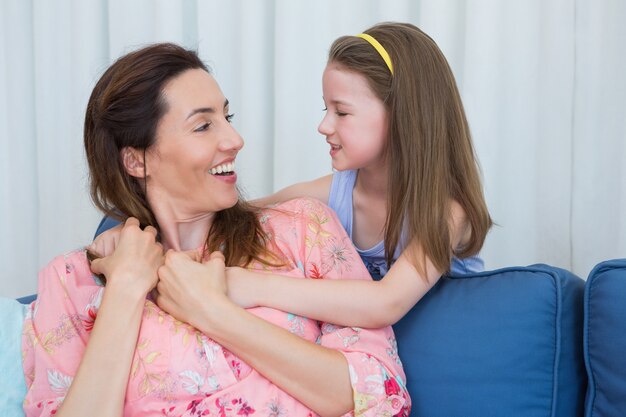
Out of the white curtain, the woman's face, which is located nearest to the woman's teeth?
the woman's face

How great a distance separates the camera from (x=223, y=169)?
172 cm

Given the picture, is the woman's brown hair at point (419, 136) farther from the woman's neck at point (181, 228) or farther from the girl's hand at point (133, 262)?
the girl's hand at point (133, 262)

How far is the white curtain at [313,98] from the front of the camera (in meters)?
2.48

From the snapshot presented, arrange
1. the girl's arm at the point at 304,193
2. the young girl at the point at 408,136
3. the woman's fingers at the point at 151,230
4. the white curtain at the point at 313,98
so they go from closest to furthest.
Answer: the woman's fingers at the point at 151,230, the young girl at the point at 408,136, the girl's arm at the point at 304,193, the white curtain at the point at 313,98

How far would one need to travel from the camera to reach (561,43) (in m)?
2.48

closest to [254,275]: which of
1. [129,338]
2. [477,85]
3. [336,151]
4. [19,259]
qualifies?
[129,338]

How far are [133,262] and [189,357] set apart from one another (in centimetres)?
23

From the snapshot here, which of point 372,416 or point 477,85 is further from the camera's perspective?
point 477,85

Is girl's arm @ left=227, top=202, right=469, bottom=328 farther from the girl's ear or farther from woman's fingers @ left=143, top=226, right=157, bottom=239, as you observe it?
the girl's ear

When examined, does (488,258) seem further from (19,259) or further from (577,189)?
(19,259)

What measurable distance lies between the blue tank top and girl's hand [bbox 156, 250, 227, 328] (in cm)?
48

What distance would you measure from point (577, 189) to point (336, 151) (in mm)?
1030

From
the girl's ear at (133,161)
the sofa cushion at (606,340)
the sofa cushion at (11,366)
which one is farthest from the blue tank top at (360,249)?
the sofa cushion at (11,366)

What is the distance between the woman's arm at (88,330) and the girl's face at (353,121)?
48 centimetres
